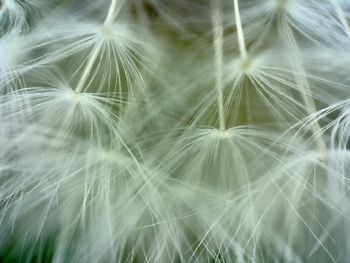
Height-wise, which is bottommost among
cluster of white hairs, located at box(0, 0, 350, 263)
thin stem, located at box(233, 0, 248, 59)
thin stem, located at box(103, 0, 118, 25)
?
cluster of white hairs, located at box(0, 0, 350, 263)

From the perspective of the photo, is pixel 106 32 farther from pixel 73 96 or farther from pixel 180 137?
pixel 180 137

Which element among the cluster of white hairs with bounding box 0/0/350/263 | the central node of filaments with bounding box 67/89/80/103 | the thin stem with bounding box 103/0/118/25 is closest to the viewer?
the cluster of white hairs with bounding box 0/0/350/263

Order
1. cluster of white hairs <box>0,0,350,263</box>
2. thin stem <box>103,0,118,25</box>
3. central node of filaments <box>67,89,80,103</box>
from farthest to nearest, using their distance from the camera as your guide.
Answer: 1. thin stem <box>103,0,118,25</box>
2. central node of filaments <box>67,89,80,103</box>
3. cluster of white hairs <box>0,0,350,263</box>

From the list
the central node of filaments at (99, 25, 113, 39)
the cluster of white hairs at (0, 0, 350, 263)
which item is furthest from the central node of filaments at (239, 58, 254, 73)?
the central node of filaments at (99, 25, 113, 39)

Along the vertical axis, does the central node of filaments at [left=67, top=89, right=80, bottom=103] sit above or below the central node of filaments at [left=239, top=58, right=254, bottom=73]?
below

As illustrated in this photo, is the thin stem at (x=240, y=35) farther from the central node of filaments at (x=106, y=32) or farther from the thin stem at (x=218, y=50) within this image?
the central node of filaments at (x=106, y=32)

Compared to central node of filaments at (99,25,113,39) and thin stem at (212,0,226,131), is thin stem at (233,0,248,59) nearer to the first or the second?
thin stem at (212,0,226,131)

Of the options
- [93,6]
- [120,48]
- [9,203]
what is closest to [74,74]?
[120,48]

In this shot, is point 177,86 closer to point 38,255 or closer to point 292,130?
point 292,130

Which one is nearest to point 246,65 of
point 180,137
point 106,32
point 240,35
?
point 240,35
